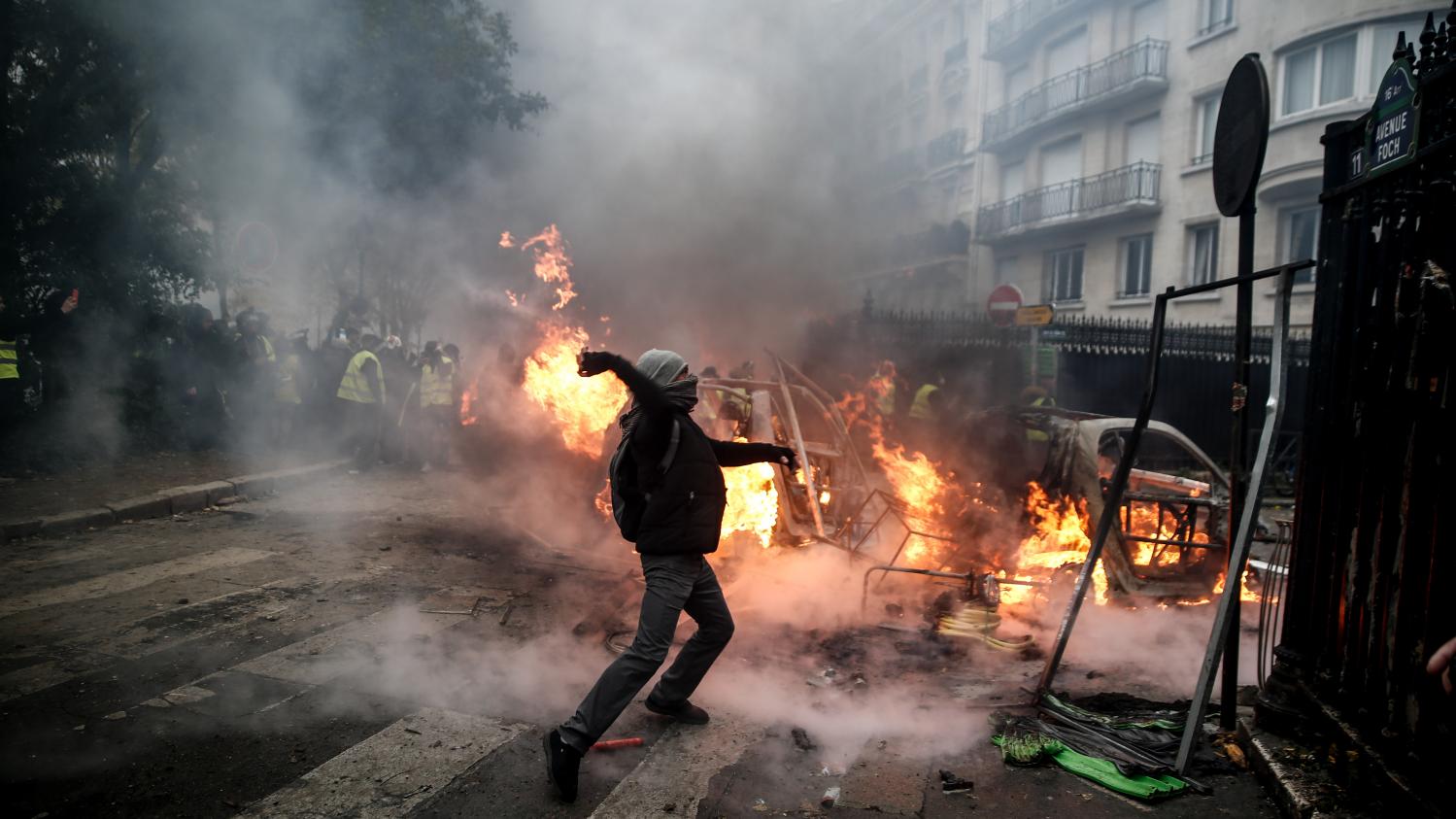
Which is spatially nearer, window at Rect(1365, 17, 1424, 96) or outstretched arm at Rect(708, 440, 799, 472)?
outstretched arm at Rect(708, 440, 799, 472)

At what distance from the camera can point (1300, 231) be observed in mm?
16281

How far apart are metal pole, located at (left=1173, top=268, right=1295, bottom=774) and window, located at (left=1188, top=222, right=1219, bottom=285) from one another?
16.5 metres

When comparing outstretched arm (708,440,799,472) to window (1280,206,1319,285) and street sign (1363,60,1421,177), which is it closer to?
street sign (1363,60,1421,177)

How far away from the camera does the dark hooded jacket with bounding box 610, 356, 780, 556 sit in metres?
3.41

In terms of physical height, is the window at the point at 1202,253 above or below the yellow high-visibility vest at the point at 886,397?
above

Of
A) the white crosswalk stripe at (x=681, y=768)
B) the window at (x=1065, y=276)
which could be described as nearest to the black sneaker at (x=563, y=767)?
the white crosswalk stripe at (x=681, y=768)

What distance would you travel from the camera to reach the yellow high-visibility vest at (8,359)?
8.49 meters

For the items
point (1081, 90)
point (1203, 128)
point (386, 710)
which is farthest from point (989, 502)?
point (1081, 90)

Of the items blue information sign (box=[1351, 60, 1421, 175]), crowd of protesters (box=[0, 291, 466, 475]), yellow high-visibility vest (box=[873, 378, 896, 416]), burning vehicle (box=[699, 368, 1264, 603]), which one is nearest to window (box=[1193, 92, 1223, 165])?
yellow high-visibility vest (box=[873, 378, 896, 416])

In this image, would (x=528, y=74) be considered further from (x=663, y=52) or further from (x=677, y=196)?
(x=677, y=196)

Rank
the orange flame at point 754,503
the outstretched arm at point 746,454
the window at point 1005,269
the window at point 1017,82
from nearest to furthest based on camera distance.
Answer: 1. the outstretched arm at point 746,454
2. the orange flame at point 754,503
3. the window at point 1017,82
4. the window at point 1005,269

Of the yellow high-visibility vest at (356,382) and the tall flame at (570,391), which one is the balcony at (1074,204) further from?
the yellow high-visibility vest at (356,382)

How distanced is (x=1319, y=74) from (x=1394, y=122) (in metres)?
16.1

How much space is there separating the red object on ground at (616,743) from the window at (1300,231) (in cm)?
A: 1730
